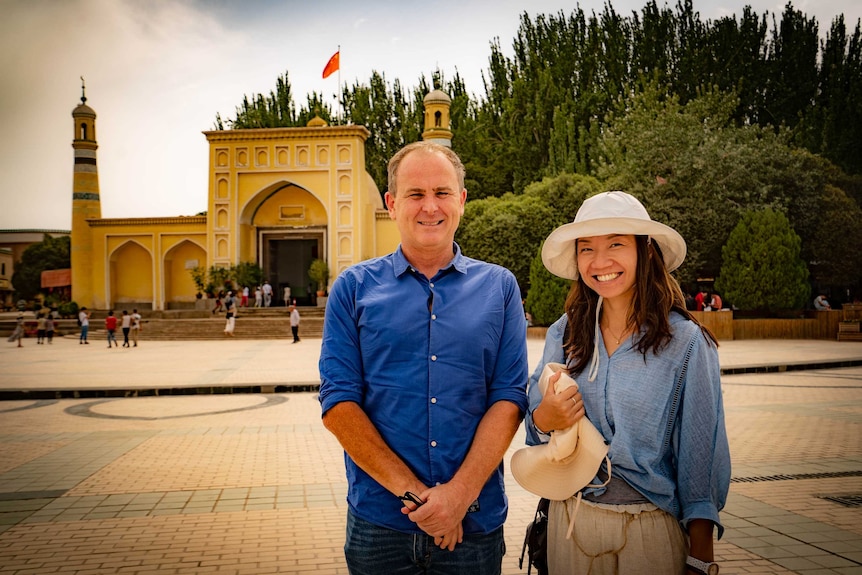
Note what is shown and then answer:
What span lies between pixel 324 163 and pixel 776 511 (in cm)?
A: 2907

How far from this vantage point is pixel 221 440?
7.13 m

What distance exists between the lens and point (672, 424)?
212cm

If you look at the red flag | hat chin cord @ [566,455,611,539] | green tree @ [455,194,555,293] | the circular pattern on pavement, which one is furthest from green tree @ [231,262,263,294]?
hat chin cord @ [566,455,611,539]

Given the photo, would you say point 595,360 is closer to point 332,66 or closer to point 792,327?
point 792,327

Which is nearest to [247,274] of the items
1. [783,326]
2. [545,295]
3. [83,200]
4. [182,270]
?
[182,270]

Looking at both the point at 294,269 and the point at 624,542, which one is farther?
the point at 294,269

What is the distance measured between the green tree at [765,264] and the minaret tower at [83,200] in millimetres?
28760

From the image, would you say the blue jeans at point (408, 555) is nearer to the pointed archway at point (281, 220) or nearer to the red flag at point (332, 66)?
the red flag at point (332, 66)

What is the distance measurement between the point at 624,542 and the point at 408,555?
66 centimetres

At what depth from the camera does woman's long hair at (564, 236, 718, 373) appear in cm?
217

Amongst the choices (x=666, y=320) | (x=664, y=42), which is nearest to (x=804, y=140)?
(x=664, y=42)

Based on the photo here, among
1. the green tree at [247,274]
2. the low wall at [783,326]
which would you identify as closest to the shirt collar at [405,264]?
the low wall at [783,326]

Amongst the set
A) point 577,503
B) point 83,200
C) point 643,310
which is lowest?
point 577,503

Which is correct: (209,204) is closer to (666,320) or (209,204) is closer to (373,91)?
(373,91)
